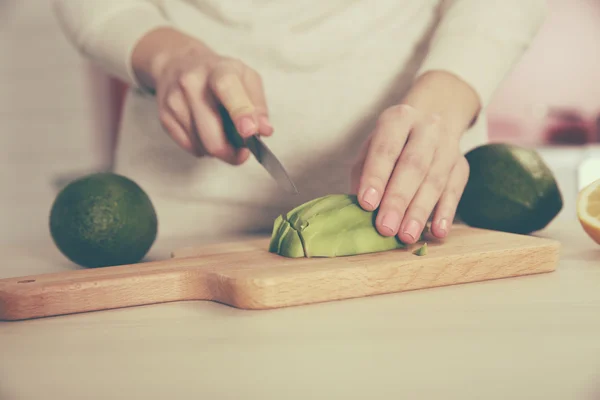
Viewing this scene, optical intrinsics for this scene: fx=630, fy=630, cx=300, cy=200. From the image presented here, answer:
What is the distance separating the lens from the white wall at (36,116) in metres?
3.49

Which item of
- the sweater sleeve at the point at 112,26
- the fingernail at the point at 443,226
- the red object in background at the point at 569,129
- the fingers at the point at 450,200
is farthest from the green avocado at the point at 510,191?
the red object in background at the point at 569,129

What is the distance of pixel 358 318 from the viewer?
725 mm

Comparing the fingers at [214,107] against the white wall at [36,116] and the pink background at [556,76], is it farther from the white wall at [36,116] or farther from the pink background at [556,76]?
the pink background at [556,76]

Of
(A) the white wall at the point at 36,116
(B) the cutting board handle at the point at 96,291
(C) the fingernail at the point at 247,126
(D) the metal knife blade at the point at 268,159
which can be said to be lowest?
(A) the white wall at the point at 36,116

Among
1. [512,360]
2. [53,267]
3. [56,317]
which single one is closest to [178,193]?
[53,267]

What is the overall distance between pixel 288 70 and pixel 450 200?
1.75 feet

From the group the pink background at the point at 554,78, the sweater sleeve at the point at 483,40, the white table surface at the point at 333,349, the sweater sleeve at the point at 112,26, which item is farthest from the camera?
the pink background at the point at 554,78

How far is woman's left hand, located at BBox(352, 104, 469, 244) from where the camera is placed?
37.9 inches

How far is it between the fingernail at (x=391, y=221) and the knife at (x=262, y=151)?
173 millimetres

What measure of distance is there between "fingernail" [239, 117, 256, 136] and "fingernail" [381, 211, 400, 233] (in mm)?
272

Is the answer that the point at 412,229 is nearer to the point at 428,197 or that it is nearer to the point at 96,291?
the point at 428,197

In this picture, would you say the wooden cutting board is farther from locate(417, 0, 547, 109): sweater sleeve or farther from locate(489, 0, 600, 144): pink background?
locate(489, 0, 600, 144): pink background

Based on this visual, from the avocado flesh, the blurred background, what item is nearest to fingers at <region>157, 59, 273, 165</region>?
the avocado flesh

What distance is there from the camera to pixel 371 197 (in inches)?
37.8
